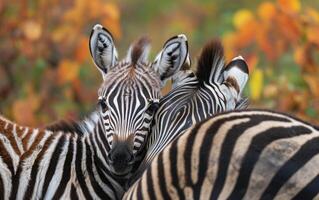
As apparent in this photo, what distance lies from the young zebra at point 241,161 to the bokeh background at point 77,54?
5.96 m

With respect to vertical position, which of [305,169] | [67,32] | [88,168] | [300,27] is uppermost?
[67,32]

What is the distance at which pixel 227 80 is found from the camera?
21.9 ft

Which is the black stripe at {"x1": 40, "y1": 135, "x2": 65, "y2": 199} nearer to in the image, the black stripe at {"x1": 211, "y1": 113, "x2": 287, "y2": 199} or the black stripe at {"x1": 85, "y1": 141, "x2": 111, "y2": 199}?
the black stripe at {"x1": 85, "y1": 141, "x2": 111, "y2": 199}

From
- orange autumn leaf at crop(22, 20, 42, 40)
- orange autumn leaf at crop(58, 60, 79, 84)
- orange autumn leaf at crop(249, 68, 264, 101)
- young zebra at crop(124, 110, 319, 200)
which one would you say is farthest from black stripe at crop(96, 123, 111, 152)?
orange autumn leaf at crop(22, 20, 42, 40)

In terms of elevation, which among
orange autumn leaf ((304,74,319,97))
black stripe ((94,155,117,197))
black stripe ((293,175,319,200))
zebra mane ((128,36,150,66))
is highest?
orange autumn leaf ((304,74,319,97))

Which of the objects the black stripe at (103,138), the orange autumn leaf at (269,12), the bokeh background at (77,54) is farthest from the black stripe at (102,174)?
the orange autumn leaf at (269,12)

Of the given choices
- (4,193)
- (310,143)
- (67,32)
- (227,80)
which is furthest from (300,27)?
(310,143)

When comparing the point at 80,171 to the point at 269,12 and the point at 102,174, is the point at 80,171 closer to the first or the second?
the point at 102,174

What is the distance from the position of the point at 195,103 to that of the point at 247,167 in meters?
1.54

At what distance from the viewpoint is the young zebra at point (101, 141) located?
629cm

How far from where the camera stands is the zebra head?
6.23 m

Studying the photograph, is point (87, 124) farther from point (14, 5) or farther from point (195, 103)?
point (14, 5)

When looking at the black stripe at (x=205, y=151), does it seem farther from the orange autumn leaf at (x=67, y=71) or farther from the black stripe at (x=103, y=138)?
the orange autumn leaf at (x=67, y=71)

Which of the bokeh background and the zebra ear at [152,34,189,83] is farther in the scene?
the bokeh background
